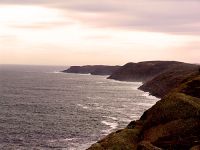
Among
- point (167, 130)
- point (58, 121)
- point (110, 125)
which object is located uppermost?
point (167, 130)

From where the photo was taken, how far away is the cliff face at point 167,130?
50666 mm

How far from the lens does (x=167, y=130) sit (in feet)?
174

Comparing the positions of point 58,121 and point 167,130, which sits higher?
point 167,130

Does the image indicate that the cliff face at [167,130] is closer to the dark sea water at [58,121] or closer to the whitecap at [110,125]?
the dark sea water at [58,121]

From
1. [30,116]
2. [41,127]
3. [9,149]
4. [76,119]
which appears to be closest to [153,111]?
[9,149]

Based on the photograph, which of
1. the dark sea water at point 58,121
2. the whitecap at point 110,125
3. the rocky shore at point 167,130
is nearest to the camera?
the rocky shore at point 167,130

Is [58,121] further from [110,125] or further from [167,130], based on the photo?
[167,130]

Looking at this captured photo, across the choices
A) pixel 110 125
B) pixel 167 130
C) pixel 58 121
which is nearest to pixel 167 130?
pixel 167 130

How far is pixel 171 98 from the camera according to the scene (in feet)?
190

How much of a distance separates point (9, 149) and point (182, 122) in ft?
146

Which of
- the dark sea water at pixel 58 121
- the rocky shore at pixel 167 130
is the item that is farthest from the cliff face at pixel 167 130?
the dark sea water at pixel 58 121

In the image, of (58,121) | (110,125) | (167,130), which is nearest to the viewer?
(167,130)

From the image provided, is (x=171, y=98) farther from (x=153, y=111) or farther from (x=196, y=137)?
(x=196, y=137)

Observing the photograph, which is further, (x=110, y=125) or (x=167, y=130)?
(x=110, y=125)
